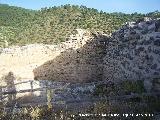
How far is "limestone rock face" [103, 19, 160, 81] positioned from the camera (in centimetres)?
1122

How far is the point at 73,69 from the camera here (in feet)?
59.4

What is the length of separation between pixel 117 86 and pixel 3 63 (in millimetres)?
8416

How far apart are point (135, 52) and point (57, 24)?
1237 cm

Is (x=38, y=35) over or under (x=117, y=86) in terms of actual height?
over

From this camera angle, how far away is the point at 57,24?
24188mm

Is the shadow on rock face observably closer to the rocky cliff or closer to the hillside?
the rocky cliff

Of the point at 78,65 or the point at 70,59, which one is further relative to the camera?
the point at 70,59

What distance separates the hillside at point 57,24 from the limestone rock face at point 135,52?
4.91 metres

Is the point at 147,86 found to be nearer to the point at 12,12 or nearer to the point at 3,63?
the point at 3,63

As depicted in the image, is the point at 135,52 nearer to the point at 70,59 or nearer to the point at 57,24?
the point at 70,59

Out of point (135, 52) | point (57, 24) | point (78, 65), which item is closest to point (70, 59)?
point (78, 65)

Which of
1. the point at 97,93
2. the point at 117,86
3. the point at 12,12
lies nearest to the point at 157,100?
the point at 117,86

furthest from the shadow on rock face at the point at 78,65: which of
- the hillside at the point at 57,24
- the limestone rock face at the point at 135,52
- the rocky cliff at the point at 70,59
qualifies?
the hillside at the point at 57,24

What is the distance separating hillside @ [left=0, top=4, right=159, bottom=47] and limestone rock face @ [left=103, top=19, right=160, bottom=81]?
16.1 ft
